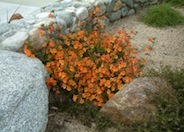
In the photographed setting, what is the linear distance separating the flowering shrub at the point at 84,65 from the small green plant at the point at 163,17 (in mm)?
1571

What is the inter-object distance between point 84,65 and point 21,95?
88 cm

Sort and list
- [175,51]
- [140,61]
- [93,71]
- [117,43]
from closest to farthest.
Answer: [93,71] → [117,43] → [140,61] → [175,51]

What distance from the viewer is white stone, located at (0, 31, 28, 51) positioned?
3250mm

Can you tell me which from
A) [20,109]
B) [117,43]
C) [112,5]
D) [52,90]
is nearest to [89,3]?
[112,5]

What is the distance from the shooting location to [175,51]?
441 centimetres

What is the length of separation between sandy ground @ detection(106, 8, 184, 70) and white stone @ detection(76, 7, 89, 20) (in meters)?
0.65

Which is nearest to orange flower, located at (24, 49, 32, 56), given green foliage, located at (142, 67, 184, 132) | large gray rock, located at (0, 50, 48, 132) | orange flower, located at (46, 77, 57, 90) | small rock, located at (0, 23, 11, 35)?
large gray rock, located at (0, 50, 48, 132)

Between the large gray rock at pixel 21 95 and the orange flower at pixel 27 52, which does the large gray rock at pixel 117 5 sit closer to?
the orange flower at pixel 27 52

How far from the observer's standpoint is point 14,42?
3.27 meters

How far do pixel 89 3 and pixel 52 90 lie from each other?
1672 mm

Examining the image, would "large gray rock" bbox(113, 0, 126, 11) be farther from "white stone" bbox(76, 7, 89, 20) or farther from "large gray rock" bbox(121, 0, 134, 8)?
"white stone" bbox(76, 7, 89, 20)

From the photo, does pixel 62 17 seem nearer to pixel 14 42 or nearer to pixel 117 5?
pixel 14 42

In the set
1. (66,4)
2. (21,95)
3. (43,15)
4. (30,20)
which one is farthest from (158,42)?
(21,95)

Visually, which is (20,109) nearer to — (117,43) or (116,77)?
(116,77)
